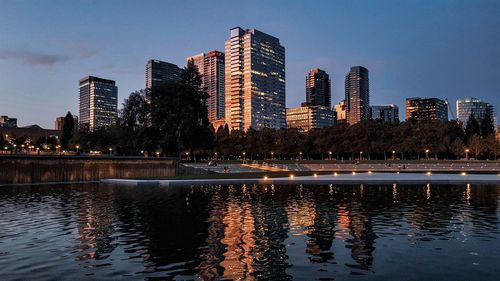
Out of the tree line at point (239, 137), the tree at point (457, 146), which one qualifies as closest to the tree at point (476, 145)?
the tree line at point (239, 137)

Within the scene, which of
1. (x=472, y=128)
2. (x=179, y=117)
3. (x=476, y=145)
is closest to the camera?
(x=179, y=117)

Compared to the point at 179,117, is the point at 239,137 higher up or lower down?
lower down

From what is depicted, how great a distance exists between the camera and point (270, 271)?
11.6m

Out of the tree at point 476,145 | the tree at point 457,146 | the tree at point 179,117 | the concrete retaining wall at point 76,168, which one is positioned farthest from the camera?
the tree at point 476,145

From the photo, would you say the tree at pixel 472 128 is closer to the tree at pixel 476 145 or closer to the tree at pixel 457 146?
the tree at pixel 476 145

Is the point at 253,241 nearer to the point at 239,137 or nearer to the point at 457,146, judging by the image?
the point at 457,146

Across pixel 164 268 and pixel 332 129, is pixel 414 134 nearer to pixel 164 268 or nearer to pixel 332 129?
pixel 332 129

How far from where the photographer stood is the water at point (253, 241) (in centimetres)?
1159

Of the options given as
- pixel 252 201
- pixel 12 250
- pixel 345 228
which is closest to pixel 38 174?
pixel 252 201

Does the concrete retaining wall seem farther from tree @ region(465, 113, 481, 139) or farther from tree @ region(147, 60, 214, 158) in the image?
tree @ region(465, 113, 481, 139)

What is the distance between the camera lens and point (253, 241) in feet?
50.9

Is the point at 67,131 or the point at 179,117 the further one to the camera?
the point at 67,131

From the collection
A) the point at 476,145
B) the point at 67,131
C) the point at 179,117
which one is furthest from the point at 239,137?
the point at 179,117

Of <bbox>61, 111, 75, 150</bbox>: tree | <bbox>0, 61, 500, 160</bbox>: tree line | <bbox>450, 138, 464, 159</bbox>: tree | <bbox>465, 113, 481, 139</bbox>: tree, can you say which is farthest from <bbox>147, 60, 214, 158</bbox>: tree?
<bbox>465, 113, 481, 139</bbox>: tree
